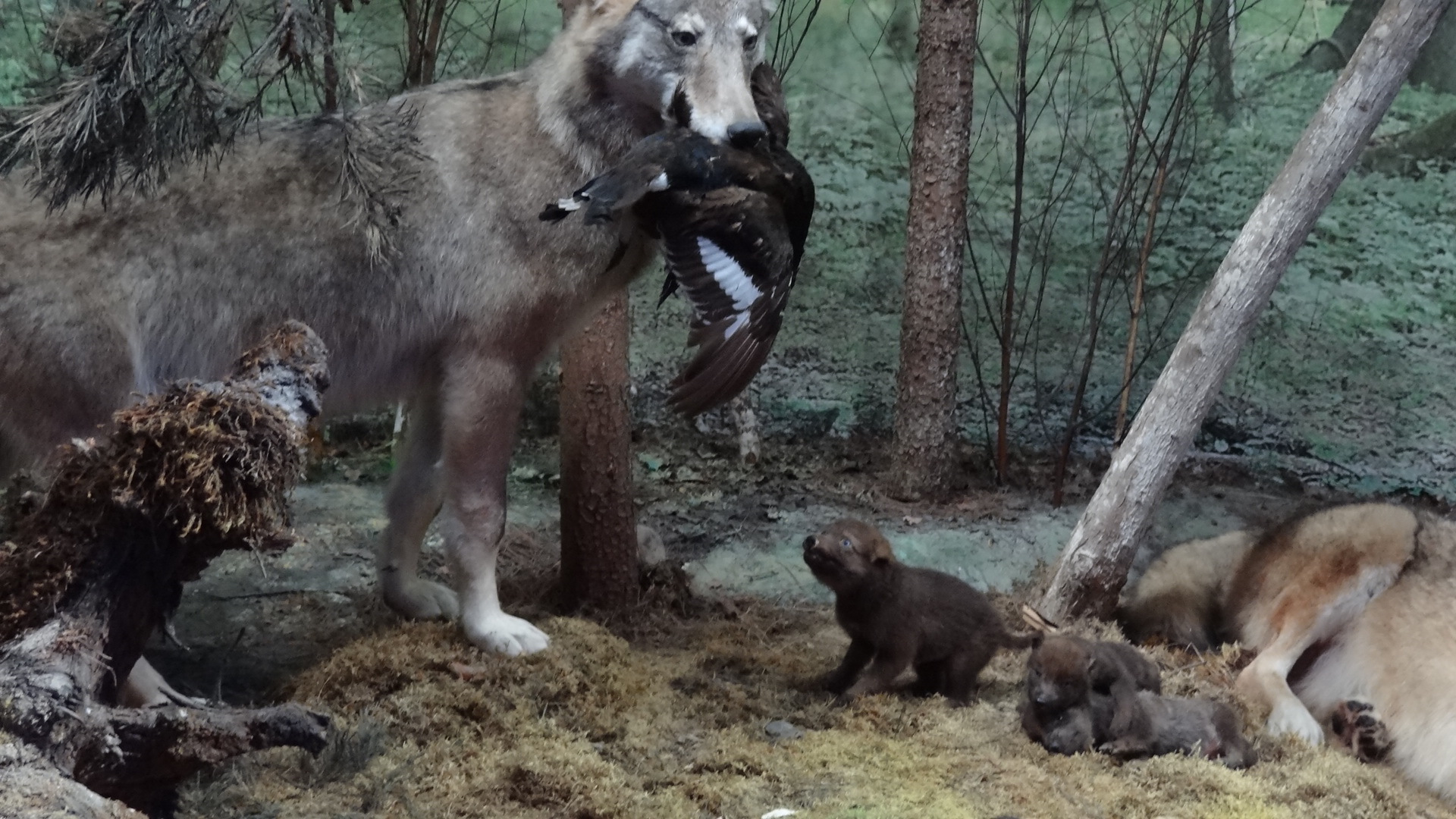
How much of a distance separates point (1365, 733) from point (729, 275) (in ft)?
8.54

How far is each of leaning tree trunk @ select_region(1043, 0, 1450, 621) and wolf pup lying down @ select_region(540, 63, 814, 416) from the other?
1726 millimetres

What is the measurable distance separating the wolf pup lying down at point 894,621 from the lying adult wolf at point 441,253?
39.8 inches

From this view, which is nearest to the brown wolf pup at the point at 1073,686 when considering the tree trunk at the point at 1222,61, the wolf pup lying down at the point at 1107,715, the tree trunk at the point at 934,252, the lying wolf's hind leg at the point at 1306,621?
the wolf pup lying down at the point at 1107,715

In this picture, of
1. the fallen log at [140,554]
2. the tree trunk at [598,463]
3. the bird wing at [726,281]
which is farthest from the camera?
the tree trunk at [598,463]

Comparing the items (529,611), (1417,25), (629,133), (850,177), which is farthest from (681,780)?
(850,177)

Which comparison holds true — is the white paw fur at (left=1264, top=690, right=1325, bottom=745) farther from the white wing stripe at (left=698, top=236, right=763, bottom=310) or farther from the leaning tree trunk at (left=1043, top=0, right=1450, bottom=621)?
the white wing stripe at (left=698, top=236, right=763, bottom=310)

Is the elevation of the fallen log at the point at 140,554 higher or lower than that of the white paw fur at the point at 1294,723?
higher

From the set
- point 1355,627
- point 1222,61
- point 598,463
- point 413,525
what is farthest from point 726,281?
point 1222,61

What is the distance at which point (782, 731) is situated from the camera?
10.7 feet

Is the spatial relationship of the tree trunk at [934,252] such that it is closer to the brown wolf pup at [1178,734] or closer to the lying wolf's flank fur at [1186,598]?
the lying wolf's flank fur at [1186,598]

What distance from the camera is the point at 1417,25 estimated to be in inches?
157

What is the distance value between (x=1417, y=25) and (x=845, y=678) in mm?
3100

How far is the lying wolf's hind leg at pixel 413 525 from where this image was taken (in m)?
4.05

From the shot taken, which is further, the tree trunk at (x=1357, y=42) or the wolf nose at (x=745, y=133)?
the tree trunk at (x=1357, y=42)
